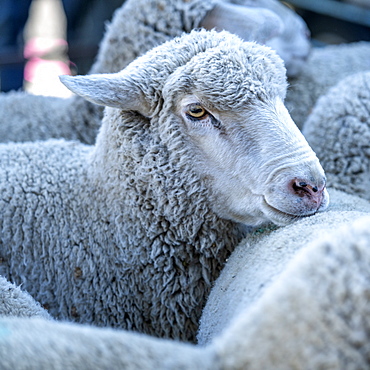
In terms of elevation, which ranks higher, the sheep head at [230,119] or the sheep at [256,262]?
the sheep head at [230,119]

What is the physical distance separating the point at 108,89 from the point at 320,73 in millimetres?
2683

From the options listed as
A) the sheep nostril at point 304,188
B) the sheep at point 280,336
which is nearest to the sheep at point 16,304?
the sheep at point 280,336

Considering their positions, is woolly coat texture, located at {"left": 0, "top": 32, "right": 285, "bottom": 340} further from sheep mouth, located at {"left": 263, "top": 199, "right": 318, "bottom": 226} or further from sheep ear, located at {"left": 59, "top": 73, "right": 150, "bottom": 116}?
sheep mouth, located at {"left": 263, "top": 199, "right": 318, "bottom": 226}

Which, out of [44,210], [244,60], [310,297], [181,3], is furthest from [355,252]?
[181,3]

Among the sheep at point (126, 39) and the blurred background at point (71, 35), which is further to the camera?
the blurred background at point (71, 35)

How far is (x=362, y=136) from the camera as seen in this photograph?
3.02m

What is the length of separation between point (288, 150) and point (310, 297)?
0.93 metres

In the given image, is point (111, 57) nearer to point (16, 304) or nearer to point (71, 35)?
point (16, 304)

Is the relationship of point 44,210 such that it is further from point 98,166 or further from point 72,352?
point 72,352

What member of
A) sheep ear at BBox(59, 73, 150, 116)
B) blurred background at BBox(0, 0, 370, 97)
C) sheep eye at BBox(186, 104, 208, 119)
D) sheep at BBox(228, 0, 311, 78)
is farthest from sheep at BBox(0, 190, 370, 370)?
blurred background at BBox(0, 0, 370, 97)

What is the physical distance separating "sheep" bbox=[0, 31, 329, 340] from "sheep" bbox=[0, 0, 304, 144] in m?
1.14

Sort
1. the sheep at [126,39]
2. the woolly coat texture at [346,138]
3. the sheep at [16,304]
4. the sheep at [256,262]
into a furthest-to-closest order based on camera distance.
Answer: the sheep at [126,39], the woolly coat texture at [346,138], the sheep at [16,304], the sheep at [256,262]

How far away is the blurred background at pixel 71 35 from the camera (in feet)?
22.9

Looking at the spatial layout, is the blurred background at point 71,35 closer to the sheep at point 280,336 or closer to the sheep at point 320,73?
the sheep at point 320,73
